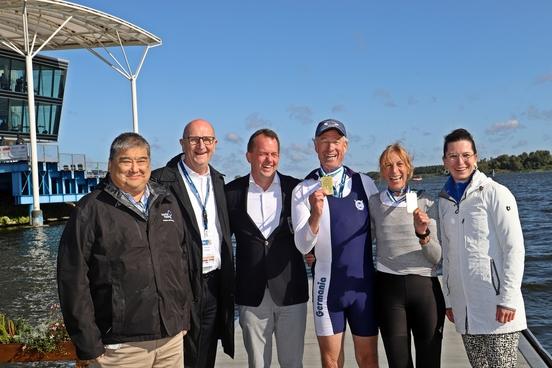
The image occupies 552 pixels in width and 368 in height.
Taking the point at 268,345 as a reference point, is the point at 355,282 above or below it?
above

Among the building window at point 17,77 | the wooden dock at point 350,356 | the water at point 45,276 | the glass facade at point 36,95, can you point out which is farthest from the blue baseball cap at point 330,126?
the building window at point 17,77

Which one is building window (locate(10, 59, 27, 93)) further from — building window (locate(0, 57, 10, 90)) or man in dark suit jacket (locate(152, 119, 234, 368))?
man in dark suit jacket (locate(152, 119, 234, 368))

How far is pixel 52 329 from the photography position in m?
6.85

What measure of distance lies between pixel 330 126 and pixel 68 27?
43606 millimetres

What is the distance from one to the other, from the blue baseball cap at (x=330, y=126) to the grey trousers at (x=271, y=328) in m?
1.45

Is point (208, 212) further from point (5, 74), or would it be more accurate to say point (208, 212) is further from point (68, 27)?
point (5, 74)

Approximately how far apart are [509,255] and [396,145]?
4.06 ft

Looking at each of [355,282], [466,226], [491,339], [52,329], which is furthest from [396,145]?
[52,329]

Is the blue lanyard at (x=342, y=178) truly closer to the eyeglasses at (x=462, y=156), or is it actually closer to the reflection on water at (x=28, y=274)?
the eyeglasses at (x=462, y=156)

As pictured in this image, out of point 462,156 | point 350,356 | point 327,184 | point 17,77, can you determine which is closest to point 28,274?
point 350,356

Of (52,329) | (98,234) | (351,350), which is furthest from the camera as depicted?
(52,329)

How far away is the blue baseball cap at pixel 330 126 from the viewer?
461 centimetres

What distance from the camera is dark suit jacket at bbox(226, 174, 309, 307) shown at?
458 cm

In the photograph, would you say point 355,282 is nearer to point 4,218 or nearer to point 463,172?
point 463,172
